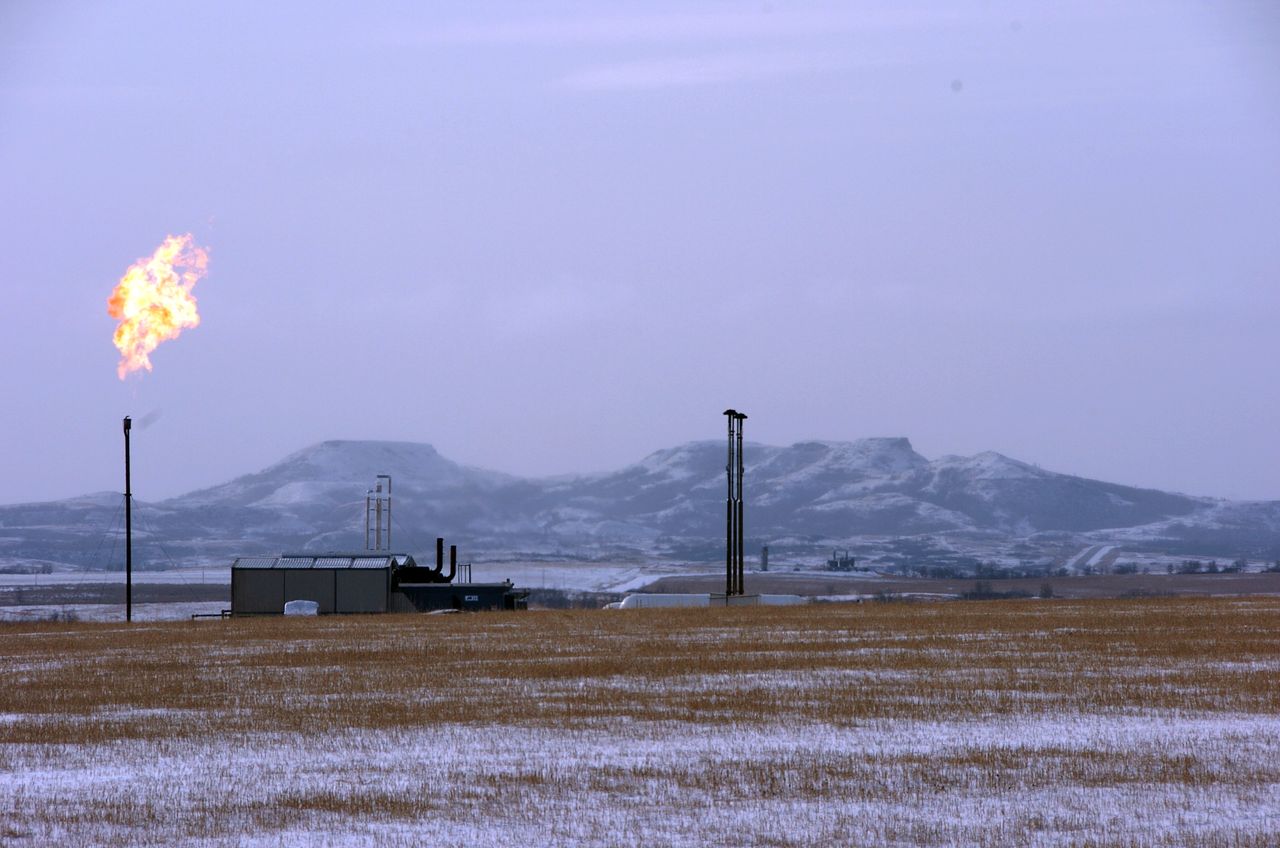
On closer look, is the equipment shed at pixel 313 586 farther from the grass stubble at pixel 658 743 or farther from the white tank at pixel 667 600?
the grass stubble at pixel 658 743

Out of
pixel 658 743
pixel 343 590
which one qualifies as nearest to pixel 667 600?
pixel 343 590

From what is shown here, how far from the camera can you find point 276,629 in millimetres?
53375

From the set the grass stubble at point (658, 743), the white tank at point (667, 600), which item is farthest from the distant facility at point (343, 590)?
the grass stubble at point (658, 743)

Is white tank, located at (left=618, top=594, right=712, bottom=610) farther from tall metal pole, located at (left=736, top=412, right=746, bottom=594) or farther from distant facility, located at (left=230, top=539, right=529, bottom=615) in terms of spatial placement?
distant facility, located at (left=230, top=539, right=529, bottom=615)

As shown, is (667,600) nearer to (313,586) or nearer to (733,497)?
(733,497)

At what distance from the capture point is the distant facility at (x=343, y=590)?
8081 centimetres

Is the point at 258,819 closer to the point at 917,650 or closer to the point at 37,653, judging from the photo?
the point at 917,650

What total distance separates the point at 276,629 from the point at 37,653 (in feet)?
40.2

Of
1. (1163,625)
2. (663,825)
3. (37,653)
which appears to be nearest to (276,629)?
(37,653)

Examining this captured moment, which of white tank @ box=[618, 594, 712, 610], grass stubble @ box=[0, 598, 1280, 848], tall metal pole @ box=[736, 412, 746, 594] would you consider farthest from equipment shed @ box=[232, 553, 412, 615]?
grass stubble @ box=[0, 598, 1280, 848]

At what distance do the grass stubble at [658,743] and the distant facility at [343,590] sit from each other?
130ft

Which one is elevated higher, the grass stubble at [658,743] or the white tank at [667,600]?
the grass stubble at [658,743]

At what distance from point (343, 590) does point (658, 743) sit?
61.8m

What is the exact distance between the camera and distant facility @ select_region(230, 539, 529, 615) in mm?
80812
